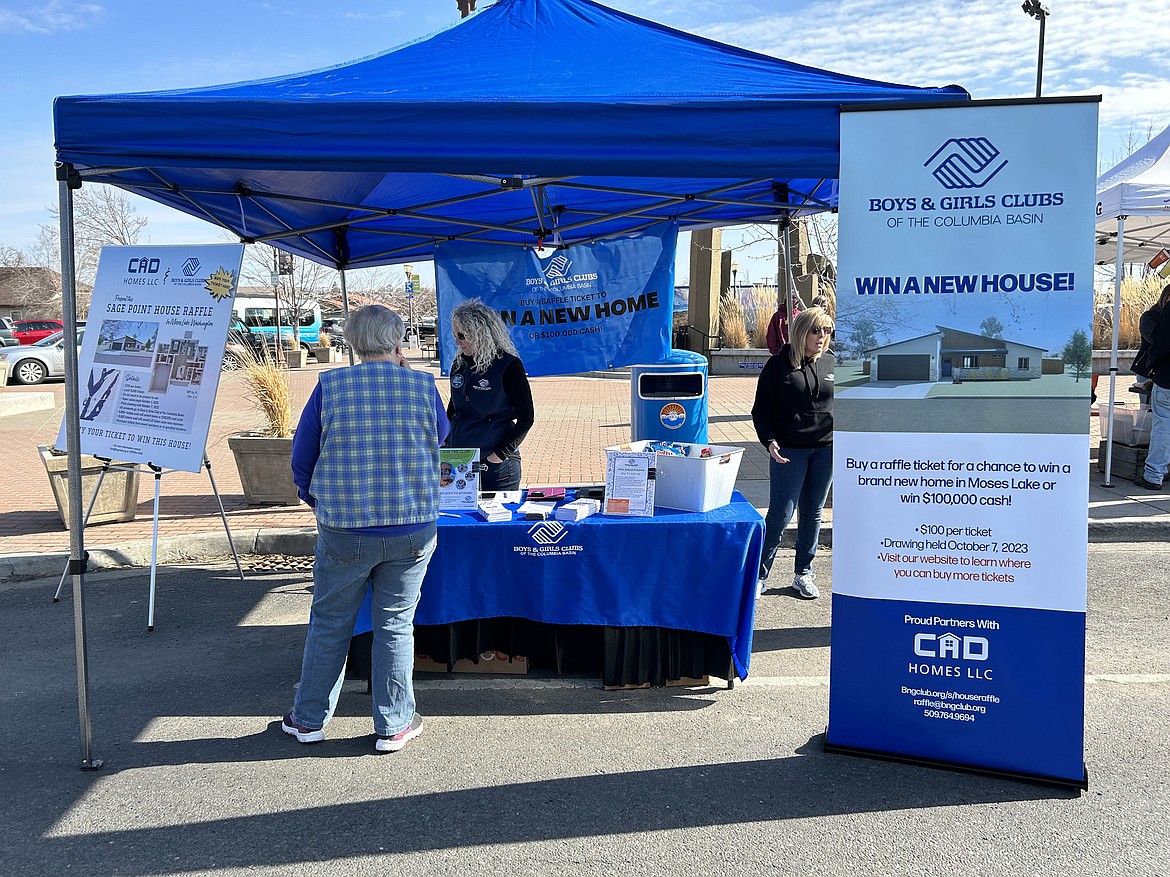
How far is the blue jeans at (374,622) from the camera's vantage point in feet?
11.6

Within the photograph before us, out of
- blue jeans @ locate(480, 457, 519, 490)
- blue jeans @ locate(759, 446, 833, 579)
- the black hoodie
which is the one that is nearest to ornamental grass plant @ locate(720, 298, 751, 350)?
blue jeans @ locate(759, 446, 833, 579)

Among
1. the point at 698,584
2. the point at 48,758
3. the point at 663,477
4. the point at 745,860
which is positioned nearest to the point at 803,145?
the point at 663,477

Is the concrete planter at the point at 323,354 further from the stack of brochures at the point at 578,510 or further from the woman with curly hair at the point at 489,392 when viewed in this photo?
the stack of brochures at the point at 578,510

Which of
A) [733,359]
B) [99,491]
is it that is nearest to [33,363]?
[733,359]

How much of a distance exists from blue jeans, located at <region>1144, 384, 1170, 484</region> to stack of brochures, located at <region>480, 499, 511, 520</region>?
6.67 metres

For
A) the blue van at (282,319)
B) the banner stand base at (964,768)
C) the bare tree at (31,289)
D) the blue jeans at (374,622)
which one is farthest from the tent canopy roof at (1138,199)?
the bare tree at (31,289)

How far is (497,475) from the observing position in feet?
16.9

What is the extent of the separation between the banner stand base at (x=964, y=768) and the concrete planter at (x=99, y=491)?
19.0 feet

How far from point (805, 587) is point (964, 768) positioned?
7.40ft

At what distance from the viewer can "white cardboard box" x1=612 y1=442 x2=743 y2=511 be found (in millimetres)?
4172

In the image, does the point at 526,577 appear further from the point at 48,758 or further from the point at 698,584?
the point at 48,758

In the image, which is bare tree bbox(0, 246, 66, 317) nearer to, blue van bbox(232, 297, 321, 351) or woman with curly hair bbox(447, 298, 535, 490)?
blue van bbox(232, 297, 321, 351)

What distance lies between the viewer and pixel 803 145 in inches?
138

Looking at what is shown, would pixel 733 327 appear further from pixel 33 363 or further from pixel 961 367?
pixel 961 367
